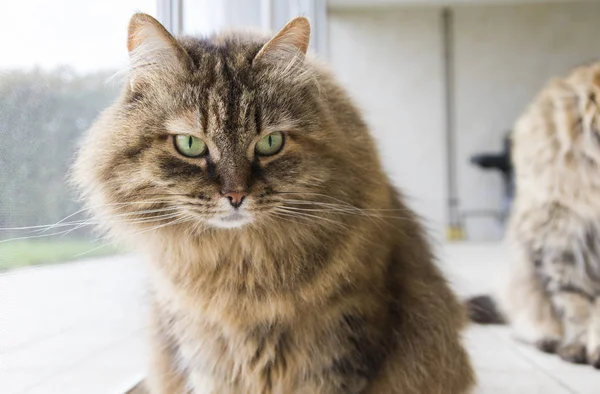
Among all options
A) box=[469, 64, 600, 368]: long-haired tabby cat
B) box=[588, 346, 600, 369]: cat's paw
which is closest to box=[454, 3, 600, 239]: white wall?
box=[469, 64, 600, 368]: long-haired tabby cat

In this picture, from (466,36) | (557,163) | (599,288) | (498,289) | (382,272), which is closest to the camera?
(382,272)

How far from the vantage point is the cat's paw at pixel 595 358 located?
1.47m

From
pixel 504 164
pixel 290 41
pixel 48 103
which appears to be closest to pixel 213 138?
pixel 290 41

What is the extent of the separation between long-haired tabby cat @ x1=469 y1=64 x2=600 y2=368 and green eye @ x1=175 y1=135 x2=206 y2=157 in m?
1.24

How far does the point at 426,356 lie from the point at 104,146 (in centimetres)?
75

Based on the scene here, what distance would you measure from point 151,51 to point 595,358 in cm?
138

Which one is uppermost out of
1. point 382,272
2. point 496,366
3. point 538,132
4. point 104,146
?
point 538,132

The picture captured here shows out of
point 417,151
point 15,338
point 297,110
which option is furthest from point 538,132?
point 417,151

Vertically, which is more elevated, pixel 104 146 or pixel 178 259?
pixel 104 146

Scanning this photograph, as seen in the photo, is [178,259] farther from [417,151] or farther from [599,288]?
[417,151]

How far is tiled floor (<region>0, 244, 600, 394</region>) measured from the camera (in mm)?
951

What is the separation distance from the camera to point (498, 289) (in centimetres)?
195

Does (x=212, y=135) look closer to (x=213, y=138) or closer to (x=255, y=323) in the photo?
(x=213, y=138)

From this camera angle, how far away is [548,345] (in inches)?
64.4
